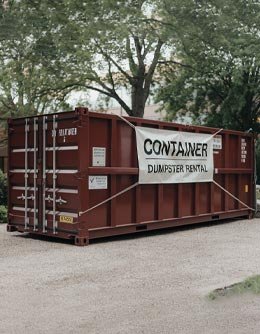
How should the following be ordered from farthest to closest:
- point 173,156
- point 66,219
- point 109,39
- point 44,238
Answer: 1. point 109,39
2. point 173,156
3. point 44,238
4. point 66,219

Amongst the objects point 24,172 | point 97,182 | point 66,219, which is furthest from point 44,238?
point 97,182

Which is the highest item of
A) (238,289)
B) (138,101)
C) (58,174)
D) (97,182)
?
(138,101)

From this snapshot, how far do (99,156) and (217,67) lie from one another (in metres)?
10.7

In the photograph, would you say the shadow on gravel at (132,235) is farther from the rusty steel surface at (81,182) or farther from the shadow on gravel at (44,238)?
the rusty steel surface at (81,182)

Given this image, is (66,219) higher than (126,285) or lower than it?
higher

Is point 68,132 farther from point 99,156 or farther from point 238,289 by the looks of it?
point 238,289

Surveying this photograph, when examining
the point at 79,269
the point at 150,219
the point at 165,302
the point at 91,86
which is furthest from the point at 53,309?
the point at 91,86

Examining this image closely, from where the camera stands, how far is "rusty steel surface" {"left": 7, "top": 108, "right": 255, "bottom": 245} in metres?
9.98

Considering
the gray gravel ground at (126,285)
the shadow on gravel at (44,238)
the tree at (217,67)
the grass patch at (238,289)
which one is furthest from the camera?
the tree at (217,67)

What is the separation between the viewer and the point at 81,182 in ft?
32.3

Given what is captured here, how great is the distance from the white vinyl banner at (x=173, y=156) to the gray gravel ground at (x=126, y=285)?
1.56 m

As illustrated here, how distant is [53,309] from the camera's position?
5.74 metres

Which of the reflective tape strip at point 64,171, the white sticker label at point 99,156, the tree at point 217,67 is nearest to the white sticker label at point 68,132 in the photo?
the white sticker label at point 99,156

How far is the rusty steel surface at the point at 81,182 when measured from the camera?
32.7 feet
